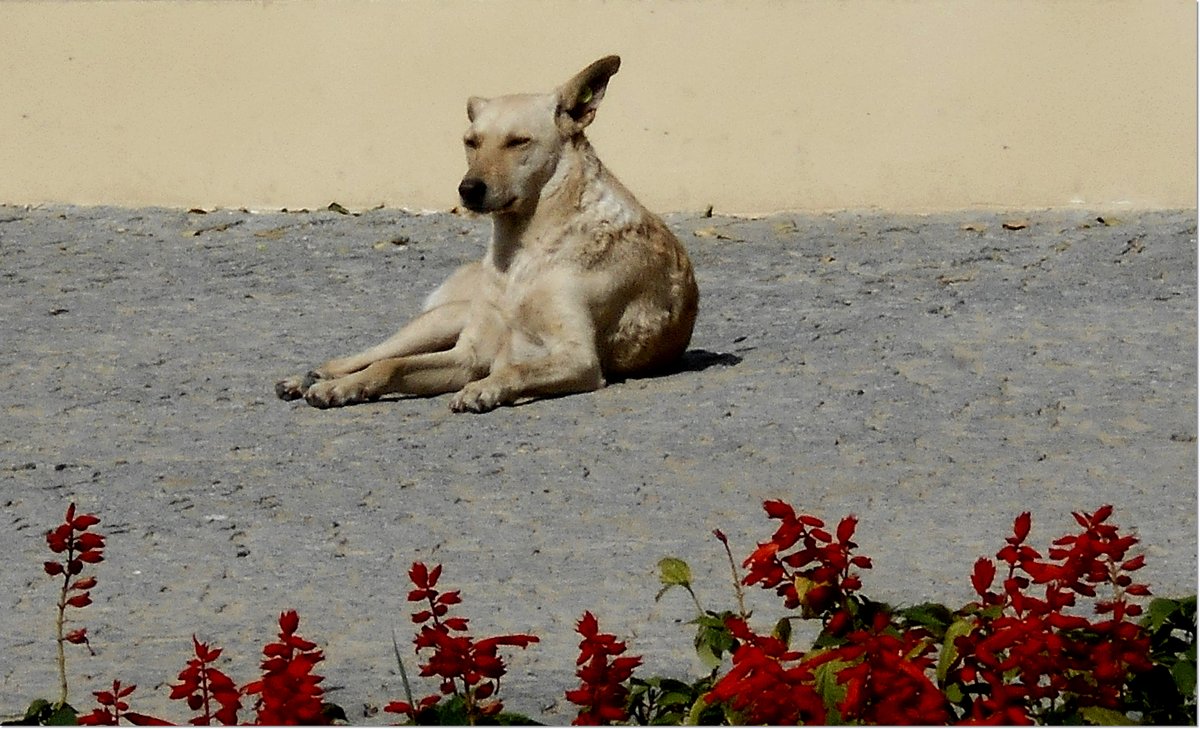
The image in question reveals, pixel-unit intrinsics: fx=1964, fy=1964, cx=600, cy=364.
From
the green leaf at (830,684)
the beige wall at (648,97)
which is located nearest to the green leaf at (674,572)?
the green leaf at (830,684)

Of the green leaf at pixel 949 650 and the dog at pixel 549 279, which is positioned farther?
the dog at pixel 549 279

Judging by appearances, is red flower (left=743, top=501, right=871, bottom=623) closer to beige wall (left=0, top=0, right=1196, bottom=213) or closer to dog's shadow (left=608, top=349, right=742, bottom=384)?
dog's shadow (left=608, top=349, right=742, bottom=384)

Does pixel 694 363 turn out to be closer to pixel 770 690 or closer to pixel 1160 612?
pixel 1160 612

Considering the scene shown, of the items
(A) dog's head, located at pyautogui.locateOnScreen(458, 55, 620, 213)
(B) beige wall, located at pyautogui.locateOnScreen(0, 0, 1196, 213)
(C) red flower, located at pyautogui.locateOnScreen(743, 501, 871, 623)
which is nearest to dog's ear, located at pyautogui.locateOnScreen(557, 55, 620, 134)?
(A) dog's head, located at pyautogui.locateOnScreen(458, 55, 620, 213)

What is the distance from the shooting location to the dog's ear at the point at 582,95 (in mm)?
8195

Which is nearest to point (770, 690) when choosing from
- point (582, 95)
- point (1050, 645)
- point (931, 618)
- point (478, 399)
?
point (1050, 645)

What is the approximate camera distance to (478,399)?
7.68 m

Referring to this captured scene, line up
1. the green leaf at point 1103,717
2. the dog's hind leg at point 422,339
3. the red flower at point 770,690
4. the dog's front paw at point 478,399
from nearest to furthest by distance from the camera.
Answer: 1. the red flower at point 770,690
2. the green leaf at point 1103,717
3. the dog's front paw at point 478,399
4. the dog's hind leg at point 422,339

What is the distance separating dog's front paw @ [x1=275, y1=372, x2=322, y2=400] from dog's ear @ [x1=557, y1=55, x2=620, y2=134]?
4.91ft

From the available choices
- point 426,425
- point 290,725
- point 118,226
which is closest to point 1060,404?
→ point 426,425

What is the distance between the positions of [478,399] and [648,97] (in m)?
5.31

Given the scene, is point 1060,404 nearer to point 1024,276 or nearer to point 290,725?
point 1024,276

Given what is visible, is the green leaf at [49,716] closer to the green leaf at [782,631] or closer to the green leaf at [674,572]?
the green leaf at [674,572]

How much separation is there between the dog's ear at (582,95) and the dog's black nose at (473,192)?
47 centimetres
